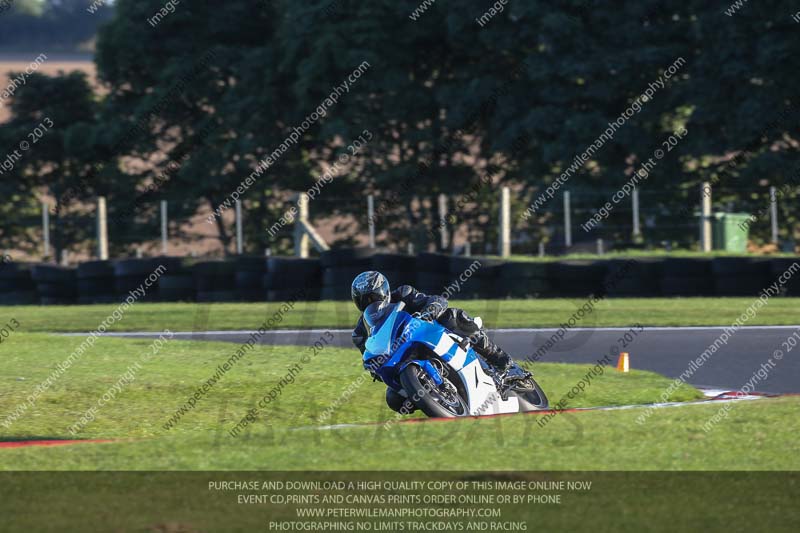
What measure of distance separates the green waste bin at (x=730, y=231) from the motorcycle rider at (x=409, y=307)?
17.5m

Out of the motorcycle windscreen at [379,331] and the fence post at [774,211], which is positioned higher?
the fence post at [774,211]

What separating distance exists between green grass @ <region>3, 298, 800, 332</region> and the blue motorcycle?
8.45 m

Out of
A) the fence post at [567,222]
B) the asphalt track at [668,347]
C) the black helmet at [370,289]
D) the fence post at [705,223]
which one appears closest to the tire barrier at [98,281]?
the asphalt track at [668,347]

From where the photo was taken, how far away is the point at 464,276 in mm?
21250

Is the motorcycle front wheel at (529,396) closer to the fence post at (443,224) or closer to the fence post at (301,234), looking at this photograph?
the fence post at (301,234)

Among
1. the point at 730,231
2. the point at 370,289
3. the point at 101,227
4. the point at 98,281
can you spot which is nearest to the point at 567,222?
the point at 730,231

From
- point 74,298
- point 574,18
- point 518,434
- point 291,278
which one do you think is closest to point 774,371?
point 518,434

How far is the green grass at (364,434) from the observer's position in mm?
7098

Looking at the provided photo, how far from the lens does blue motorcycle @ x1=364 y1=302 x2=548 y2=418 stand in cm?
889

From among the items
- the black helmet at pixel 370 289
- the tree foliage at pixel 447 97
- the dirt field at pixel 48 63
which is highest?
the dirt field at pixel 48 63

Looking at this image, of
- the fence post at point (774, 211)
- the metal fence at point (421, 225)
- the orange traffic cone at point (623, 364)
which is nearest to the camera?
the orange traffic cone at point (623, 364)

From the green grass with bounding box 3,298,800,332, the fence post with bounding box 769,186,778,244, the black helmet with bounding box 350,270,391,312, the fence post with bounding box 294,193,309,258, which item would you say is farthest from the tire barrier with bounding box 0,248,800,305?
the black helmet with bounding box 350,270,391,312
